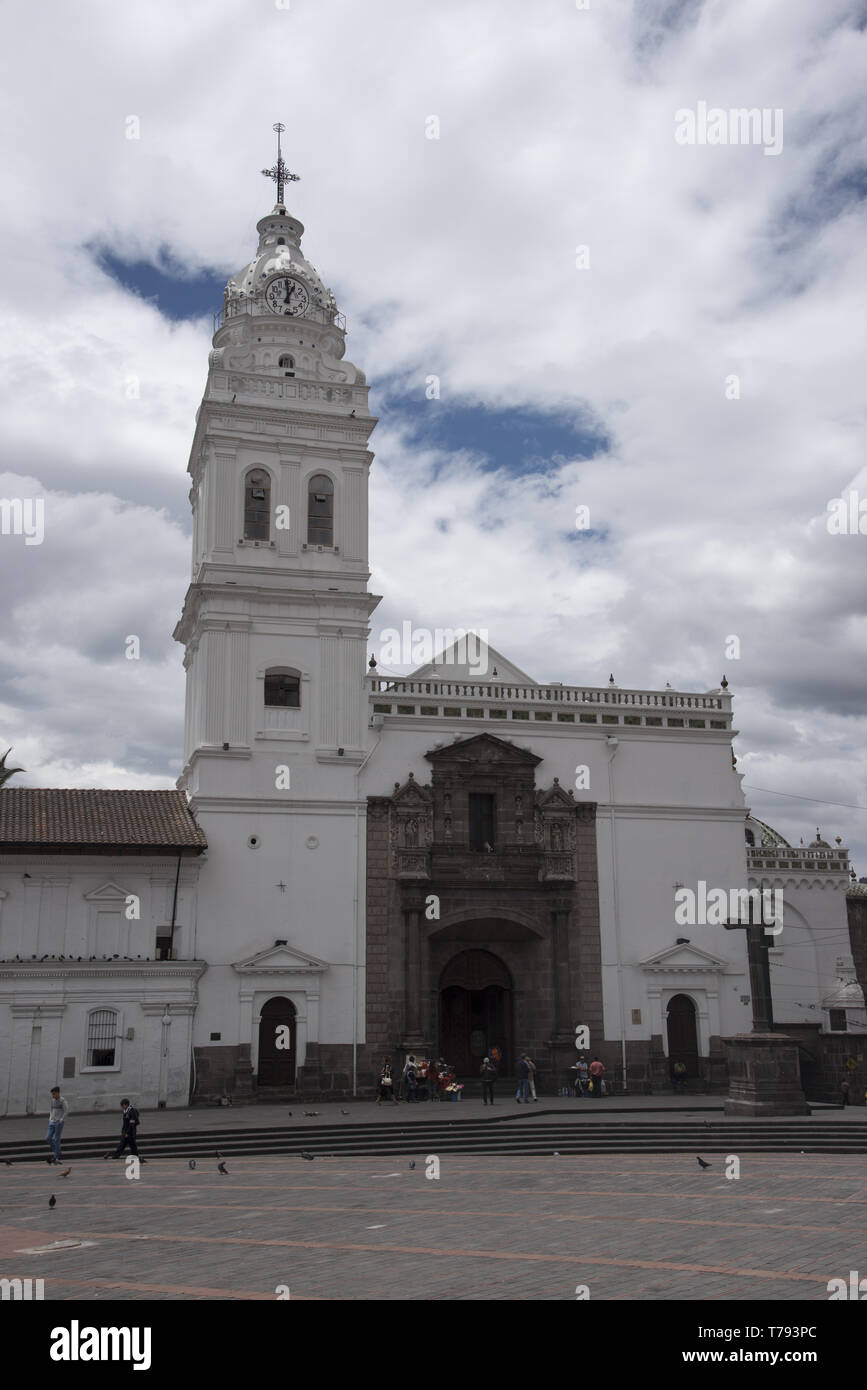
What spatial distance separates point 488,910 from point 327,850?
16.1 feet

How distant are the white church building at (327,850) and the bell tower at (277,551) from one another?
7 cm

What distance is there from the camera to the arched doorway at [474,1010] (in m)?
34.3

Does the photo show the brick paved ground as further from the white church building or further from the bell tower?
the bell tower

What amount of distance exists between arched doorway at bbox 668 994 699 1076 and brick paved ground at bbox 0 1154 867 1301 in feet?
41.6

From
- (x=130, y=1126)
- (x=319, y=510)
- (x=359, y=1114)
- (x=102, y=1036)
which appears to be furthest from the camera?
(x=319, y=510)

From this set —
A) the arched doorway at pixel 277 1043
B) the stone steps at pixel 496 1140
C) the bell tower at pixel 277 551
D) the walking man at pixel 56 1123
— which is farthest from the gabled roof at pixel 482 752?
the walking man at pixel 56 1123

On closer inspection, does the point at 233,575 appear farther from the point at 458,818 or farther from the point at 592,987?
the point at 592,987

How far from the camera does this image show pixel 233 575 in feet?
114

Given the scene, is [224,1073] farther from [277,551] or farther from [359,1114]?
[277,551]

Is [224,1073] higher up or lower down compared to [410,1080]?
higher up

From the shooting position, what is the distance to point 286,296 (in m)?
38.1

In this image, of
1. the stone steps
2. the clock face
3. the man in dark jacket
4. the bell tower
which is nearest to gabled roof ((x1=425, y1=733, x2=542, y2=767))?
the bell tower

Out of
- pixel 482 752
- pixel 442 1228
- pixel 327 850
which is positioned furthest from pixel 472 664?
pixel 442 1228
